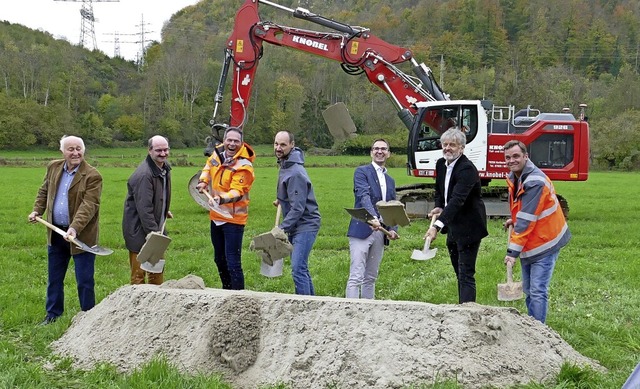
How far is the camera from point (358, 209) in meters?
6.36

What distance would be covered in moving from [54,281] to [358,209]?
2.99m

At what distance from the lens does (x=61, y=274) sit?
6.61 m

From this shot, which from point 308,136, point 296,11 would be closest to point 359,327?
point 296,11

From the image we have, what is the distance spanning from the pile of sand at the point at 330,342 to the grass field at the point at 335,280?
0.77ft

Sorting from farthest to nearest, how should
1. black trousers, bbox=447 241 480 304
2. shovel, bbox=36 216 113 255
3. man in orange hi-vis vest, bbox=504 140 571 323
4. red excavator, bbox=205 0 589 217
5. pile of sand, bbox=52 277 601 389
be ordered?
red excavator, bbox=205 0 589 217
shovel, bbox=36 216 113 255
black trousers, bbox=447 241 480 304
man in orange hi-vis vest, bbox=504 140 571 323
pile of sand, bbox=52 277 601 389

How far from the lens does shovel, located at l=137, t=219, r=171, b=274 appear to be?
6.39 metres

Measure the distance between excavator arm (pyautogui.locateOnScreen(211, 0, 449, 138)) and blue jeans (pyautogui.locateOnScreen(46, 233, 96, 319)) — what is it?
8325 millimetres

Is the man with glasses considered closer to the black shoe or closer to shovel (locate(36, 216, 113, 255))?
shovel (locate(36, 216, 113, 255))

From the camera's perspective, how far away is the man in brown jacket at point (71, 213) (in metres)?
6.37

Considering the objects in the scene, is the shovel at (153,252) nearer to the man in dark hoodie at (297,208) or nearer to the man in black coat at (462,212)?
the man in dark hoodie at (297,208)

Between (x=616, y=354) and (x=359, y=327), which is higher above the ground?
(x=359, y=327)

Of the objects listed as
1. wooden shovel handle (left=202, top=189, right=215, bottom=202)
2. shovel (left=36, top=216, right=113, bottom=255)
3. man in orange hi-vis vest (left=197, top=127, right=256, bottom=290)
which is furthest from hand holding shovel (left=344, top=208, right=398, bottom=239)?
shovel (left=36, top=216, right=113, bottom=255)

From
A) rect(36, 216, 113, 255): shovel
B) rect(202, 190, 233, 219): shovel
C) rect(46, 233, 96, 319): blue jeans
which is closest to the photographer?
rect(36, 216, 113, 255): shovel

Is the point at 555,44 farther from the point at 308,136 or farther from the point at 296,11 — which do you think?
the point at 296,11
